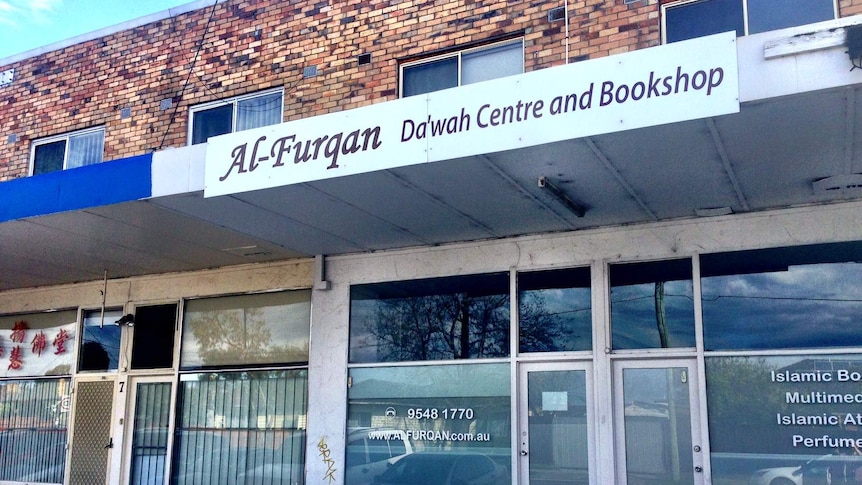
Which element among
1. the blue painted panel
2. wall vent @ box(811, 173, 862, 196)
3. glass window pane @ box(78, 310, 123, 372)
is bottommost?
glass window pane @ box(78, 310, 123, 372)

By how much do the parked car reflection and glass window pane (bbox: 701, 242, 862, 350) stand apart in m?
2.79

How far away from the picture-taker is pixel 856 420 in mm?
8062

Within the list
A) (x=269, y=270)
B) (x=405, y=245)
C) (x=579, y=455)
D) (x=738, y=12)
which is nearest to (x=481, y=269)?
(x=405, y=245)

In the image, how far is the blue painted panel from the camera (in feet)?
28.3

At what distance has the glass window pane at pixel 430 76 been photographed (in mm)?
10562

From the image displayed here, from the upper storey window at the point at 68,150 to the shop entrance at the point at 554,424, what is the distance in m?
7.53

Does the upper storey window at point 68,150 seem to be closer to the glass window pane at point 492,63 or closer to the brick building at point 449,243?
the brick building at point 449,243

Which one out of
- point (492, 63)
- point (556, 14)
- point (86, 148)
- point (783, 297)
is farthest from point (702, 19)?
point (86, 148)

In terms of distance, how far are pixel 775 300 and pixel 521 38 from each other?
410 centimetres

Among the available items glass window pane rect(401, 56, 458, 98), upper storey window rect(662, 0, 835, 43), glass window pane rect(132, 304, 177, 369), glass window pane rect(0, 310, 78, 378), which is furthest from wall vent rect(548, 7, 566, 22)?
glass window pane rect(0, 310, 78, 378)

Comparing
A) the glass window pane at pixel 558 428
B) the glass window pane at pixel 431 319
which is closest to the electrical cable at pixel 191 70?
the glass window pane at pixel 431 319

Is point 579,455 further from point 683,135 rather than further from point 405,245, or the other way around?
point 683,135

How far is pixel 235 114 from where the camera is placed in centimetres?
1191

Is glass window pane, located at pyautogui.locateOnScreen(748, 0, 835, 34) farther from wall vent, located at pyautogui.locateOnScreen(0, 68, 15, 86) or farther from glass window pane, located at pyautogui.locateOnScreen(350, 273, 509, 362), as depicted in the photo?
wall vent, located at pyautogui.locateOnScreen(0, 68, 15, 86)
